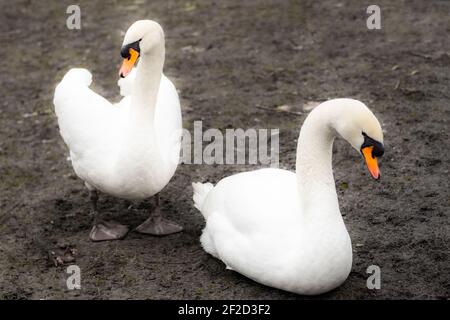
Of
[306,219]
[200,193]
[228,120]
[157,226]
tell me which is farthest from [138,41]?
[228,120]

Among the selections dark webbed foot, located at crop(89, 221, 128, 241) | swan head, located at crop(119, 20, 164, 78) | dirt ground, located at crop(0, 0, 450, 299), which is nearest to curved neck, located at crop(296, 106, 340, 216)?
dirt ground, located at crop(0, 0, 450, 299)

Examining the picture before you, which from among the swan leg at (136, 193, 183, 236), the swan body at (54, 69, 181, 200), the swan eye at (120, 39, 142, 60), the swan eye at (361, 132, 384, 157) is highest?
the swan eye at (120, 39, 142, 60)

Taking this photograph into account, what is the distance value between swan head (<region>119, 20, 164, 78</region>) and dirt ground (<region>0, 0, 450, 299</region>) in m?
1.22

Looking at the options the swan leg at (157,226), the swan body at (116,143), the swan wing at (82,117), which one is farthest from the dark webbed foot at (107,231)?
the swan wing at (82,117)

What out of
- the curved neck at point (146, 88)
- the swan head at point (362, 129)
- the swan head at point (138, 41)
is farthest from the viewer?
the curved neck at point (146, 88)

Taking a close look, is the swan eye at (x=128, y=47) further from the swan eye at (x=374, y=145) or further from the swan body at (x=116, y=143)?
the swan eye at (x=374, y=145)

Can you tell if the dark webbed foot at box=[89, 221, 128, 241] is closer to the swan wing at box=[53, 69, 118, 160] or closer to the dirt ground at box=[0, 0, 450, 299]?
the dirt ground at box=[0, 0, 450, 299]

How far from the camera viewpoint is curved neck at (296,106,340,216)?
4355 mm

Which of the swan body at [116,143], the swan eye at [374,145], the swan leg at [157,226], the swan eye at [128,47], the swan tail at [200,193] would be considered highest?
the swan eye at [128,47]

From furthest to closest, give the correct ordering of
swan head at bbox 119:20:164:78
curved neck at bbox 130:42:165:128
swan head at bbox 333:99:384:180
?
curved neck at bbox 130:42:165:128, swan head at bbox 119:20:164:78, swan head at bbox 333:99:384:180

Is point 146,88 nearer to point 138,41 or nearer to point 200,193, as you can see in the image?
point 138,41

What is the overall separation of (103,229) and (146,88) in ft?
3.34

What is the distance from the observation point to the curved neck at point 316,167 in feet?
14.3

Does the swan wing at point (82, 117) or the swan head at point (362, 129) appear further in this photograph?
the swan wing at point (82, 117)
